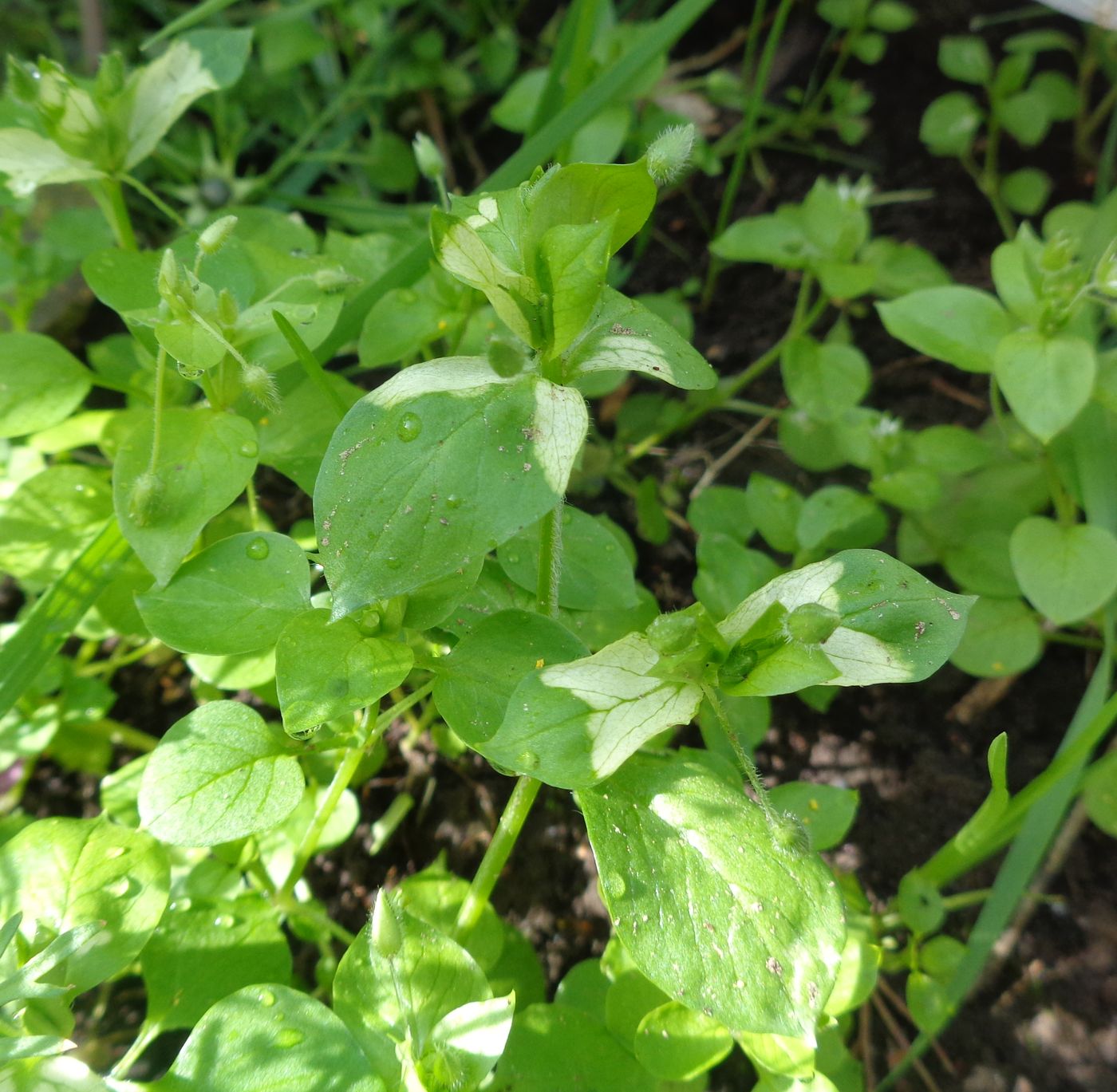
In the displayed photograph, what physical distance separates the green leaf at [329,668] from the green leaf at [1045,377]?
72 cm

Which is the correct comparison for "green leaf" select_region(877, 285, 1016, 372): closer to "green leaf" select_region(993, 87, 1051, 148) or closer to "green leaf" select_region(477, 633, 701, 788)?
"green leaf" select_region(477, 633, 701, 788)

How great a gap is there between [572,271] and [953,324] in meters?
0.66

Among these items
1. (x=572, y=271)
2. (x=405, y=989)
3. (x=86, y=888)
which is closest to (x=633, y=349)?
(x=572, y=271)

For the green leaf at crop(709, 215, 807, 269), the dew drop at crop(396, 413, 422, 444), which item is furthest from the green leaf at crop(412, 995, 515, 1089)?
the green leaf at crop(709, 215, 807, 269)

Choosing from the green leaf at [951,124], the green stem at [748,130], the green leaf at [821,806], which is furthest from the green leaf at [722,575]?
the green leaf at [951,124]

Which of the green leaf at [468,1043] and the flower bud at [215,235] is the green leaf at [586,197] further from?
the green leaf at [468,1043]

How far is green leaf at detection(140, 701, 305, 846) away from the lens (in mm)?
715

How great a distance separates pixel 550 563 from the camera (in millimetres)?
789

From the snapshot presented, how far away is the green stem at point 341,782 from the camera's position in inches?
31.5

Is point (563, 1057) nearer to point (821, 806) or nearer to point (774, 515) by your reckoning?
point (821, 806)

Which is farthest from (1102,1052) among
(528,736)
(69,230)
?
(69,230)

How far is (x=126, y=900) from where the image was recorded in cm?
76

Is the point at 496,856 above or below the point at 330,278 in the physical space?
below

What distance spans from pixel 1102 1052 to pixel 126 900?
3.69ft
